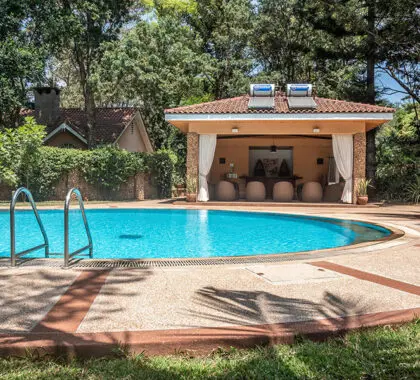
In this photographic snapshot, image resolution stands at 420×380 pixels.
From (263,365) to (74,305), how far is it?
5.29 ft

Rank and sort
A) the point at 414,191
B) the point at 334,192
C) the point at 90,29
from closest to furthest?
1. the point at 414,191
2. the point at 334,192
3. the point at 90,29

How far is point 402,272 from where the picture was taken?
439cm

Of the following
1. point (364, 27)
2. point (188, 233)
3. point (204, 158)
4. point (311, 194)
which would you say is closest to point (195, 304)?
point (188, 233)

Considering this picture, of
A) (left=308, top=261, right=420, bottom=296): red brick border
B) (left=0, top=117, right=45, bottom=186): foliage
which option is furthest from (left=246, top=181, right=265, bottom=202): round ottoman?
(left=308, top=261, right=420, bottom=296): red brick border

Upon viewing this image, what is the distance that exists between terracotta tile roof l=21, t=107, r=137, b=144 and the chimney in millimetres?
395

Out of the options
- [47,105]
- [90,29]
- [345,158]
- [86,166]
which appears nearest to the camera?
[345,158]

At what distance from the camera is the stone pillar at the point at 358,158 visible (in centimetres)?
→ 1498

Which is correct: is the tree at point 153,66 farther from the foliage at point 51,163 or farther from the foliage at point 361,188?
the foliage at point 361,188

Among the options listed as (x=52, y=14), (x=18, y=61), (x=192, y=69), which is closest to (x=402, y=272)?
(x=18, y=61)

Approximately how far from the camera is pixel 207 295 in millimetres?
3463

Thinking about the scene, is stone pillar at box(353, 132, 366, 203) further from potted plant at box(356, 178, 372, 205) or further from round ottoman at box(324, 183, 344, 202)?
round ottoman at box(324, 183, 344, 202)

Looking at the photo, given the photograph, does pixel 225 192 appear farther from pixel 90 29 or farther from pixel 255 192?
pixel 90 29

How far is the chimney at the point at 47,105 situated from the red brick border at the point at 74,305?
2125 centimetres

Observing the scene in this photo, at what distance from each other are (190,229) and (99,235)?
221cm
